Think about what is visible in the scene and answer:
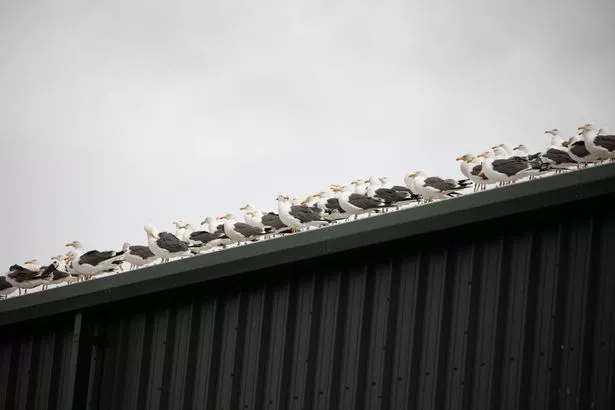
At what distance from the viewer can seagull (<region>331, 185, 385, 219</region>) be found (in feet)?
67.7

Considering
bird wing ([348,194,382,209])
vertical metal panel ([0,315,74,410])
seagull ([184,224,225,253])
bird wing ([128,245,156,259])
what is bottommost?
vertical metal panel ([0,315,74,410])

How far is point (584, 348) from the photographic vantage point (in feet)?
50.9

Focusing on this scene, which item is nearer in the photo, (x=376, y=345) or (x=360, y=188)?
(x=376, y=345)

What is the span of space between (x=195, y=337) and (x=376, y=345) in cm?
369

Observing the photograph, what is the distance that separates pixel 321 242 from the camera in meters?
17.6

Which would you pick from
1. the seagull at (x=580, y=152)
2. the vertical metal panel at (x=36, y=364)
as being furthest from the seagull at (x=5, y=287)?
the seagull at (x=580, y=152)

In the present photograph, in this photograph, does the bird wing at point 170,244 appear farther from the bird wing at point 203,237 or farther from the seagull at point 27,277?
the seagull at point 27,277

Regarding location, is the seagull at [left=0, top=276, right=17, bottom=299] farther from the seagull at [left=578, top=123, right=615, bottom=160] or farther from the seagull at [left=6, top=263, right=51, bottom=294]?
the seagull at [left=578, top=123, right=615, bottom=160]

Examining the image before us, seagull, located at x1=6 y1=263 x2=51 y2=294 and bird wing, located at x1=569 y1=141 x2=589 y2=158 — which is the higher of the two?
bird wing, located at x1=569 y1=141 x2=589 y2=158

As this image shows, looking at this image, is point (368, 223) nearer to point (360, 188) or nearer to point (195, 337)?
point (195, 337)

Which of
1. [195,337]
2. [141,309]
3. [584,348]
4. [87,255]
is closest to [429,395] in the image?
[584,348]

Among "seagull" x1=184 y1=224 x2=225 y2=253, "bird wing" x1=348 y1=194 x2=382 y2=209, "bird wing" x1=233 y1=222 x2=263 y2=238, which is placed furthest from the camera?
"seagull" x1=184 y1=224 x2=225 y2=253

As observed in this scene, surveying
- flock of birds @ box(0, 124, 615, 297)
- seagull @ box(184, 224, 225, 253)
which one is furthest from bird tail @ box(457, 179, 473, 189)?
seagull @ box(184, 224, 225, 253)

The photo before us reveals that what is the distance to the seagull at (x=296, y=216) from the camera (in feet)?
68.7
